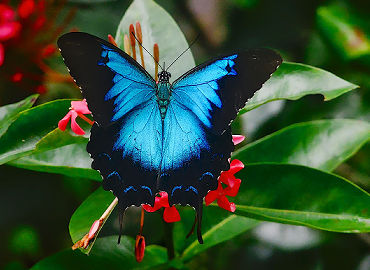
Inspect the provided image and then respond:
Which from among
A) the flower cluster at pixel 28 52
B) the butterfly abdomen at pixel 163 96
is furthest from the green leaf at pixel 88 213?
the flower cluster at pixel 28 52

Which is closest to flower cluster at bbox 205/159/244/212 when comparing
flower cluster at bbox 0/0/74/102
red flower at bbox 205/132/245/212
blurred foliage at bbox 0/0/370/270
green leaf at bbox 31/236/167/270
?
red flower at bbox 205/132/245/212

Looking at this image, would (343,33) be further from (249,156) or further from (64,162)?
(64,162)

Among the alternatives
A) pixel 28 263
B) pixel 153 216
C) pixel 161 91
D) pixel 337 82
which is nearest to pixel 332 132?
pixel 337 82

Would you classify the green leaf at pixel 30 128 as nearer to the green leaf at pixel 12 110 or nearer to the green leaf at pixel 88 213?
the green leaf at pixel 12 110

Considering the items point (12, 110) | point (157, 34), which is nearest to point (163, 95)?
point (157, 34)

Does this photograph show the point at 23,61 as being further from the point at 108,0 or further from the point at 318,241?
the point at 318,241

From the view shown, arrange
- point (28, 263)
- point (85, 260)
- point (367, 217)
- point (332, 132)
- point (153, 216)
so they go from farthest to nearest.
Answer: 1. point (28, 263)
2. point (153, 216)
3. point (332, 132)
4. point (85, 260)
5. point (367, 217)
